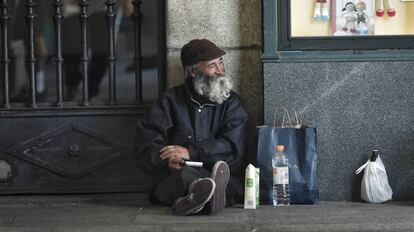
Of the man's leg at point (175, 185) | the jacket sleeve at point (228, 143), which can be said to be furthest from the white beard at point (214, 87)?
the man's leg at point (175, 185)

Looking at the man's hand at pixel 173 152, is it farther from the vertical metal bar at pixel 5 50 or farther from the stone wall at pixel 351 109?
the vertical metal bar at pixel 5 50

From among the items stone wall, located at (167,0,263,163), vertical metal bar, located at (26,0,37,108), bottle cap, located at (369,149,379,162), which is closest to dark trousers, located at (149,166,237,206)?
stone wall, located at (167,0,263,163)

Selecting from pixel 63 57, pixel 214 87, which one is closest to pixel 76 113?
pixel 63 57

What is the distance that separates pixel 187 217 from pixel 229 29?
1645 millimetres

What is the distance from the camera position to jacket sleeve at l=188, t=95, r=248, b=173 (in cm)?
710

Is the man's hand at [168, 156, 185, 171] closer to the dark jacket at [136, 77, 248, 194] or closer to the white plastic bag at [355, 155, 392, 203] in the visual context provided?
the dark jacket at [136, 77, 248, 194]

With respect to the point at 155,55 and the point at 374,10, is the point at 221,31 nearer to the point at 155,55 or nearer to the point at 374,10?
the point at 155,55

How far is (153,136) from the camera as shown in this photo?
283 inches

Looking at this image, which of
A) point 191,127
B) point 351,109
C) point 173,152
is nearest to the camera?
point 173,152

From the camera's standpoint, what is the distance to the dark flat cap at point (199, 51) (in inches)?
284

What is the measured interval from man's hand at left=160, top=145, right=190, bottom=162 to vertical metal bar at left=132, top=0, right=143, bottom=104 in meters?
0.99

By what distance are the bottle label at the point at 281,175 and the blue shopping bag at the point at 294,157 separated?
8cm

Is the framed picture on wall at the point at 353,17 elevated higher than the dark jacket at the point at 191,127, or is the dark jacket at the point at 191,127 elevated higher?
the framed picture on wall at the point at 353,17

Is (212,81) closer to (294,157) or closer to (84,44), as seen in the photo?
(294,157)
